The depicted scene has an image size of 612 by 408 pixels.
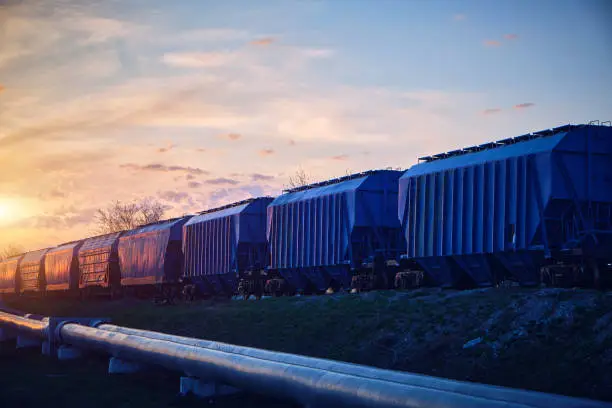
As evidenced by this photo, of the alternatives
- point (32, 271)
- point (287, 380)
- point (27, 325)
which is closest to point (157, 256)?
point (27, 325)

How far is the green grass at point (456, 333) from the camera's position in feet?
43.4

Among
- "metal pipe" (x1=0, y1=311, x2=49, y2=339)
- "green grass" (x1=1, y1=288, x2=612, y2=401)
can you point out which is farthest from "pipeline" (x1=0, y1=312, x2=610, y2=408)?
"metal pipe" (x1=0, y1=311, x2=49, y2=339)

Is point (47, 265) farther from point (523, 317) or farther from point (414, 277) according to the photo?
point (523, 317)

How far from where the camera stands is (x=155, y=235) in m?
48.6

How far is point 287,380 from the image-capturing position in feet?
36.6

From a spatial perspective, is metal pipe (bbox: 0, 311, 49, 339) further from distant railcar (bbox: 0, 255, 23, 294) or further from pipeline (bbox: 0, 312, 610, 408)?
distant railcar (bbox: 0, 255, 23, 294)

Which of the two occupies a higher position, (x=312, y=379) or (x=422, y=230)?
(x=422, y=230)

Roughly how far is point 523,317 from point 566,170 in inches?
268

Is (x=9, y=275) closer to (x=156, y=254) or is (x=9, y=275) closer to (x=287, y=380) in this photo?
(x=156, y=254)

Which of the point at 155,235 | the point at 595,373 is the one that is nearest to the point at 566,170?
the point at 595,373

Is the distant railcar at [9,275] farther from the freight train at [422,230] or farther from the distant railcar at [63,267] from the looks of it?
the freight train at [422,230]

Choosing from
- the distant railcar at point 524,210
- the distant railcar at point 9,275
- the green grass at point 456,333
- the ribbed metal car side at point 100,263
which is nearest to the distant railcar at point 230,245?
the green grass at point 456,333

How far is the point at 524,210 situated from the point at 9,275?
246ft

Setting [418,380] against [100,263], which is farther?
[100,263]
